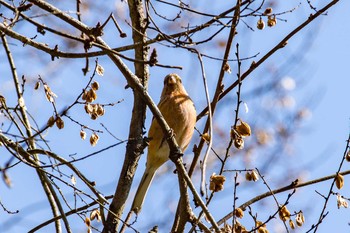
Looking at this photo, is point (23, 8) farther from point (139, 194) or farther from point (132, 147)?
point (139, 194)

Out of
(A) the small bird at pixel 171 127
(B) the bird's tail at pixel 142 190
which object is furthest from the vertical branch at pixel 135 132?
(A) the small bird at pixel 171 127

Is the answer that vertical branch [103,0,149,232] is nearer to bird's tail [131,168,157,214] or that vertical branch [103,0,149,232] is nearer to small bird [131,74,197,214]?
bird's tail [131,168,157,214]

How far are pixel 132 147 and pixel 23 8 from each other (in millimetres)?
1291

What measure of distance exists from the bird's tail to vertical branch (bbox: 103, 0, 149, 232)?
51 cm

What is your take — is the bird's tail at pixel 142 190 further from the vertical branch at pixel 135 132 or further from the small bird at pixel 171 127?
the vertical branch at pixel 135 132

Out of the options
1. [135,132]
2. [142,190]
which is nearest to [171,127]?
[142,190]

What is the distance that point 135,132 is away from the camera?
4.03m

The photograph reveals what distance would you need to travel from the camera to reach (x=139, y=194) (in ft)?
15.6

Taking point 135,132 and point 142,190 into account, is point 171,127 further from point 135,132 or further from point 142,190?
point 135,132

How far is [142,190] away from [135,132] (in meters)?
0.93

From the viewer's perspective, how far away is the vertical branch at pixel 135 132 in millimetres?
3889

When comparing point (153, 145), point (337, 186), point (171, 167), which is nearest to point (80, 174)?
point (337, 186)

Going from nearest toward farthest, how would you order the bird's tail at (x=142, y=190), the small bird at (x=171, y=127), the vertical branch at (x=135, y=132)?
the vertical branch at (x=135, y=132) → the bird's tail at (x=142, y=190) → the small bird at (x=171, y=127)

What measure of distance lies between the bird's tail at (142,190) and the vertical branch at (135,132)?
0.51 meters
